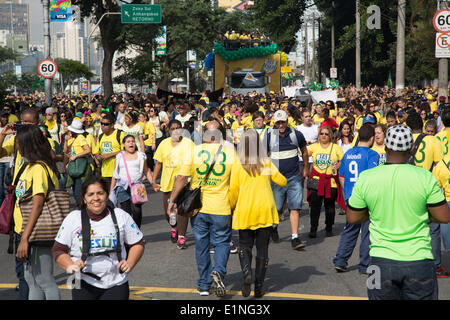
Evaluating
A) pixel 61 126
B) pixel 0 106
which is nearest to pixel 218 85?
pixel 0 106

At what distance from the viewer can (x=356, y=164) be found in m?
8.12

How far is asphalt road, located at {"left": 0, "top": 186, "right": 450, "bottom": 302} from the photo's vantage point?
6941 millimetres

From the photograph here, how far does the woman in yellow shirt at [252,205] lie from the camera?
22.5 feet

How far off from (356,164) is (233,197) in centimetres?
185

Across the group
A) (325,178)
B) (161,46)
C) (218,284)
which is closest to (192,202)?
(218,284)

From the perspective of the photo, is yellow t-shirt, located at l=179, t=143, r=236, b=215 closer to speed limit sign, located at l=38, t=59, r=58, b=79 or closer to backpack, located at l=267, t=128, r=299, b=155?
backpack, located at l=267, t=128, r=299, b=155

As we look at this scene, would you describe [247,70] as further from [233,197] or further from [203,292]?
[203,292]

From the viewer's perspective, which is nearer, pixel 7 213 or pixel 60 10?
pixel 7 213

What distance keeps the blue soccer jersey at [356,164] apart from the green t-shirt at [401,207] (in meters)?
3.58

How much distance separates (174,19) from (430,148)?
5215cm

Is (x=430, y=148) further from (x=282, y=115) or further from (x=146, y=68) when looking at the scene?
(x=146, y=68)

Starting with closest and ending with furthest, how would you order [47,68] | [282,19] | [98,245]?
[98,245] → [47,68] → [282,19]

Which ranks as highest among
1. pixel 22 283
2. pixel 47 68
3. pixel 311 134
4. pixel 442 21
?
pixel 442 21

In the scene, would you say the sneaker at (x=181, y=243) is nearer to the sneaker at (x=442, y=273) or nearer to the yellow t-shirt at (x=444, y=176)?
the sneaker at (x=442, y=273)
